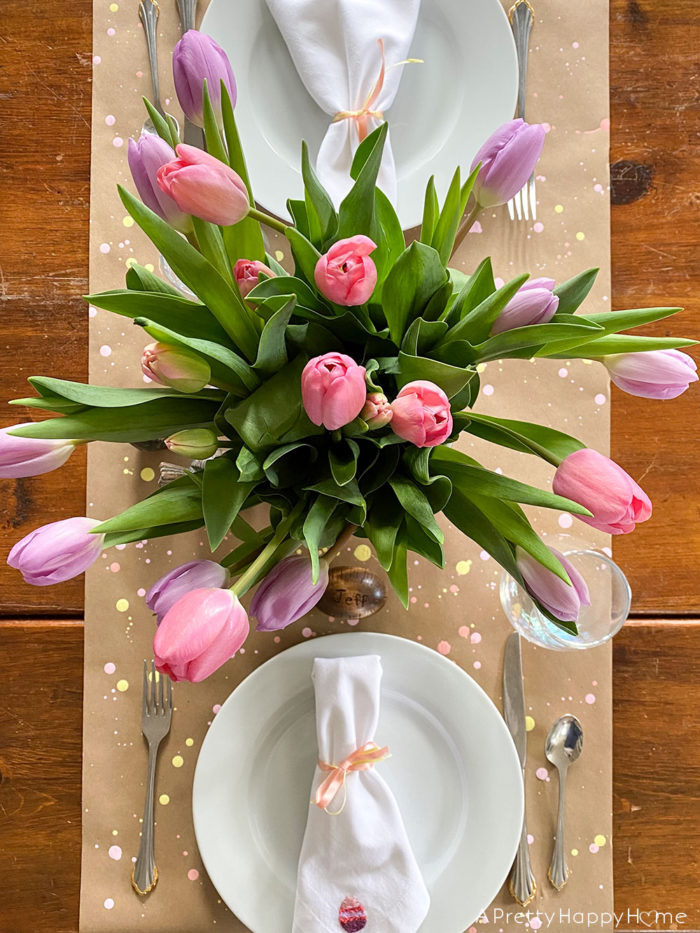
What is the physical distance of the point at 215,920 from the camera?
0.70m

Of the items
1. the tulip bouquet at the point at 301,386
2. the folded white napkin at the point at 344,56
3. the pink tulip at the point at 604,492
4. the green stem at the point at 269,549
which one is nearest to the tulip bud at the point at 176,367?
the tulip bouquet at the point at 301,386

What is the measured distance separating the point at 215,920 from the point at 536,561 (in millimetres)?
499

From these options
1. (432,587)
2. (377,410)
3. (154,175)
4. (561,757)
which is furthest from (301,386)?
(561,757)

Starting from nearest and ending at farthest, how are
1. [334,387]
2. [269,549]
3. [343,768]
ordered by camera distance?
[334,387] → [269,549] → [343,768]

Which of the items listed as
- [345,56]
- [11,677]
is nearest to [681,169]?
[345,56]

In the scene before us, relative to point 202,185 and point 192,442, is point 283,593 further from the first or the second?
point 202,185

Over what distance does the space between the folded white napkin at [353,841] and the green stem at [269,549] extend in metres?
0.26

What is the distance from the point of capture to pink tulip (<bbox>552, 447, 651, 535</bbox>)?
15.4 inches

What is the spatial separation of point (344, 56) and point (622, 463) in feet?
1.48

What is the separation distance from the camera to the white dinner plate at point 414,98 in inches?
26.7

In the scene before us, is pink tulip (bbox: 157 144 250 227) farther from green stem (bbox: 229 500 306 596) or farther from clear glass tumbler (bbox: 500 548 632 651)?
clear glass tumbler (bbox: 500 548 632 651)

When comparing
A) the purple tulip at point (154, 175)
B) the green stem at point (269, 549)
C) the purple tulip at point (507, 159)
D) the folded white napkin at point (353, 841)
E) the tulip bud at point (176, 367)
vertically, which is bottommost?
the folded white napkin at point (353, 841)

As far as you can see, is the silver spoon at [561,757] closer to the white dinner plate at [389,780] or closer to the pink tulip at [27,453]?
the white dinner plate at [389,780]

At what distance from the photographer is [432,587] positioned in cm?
71
